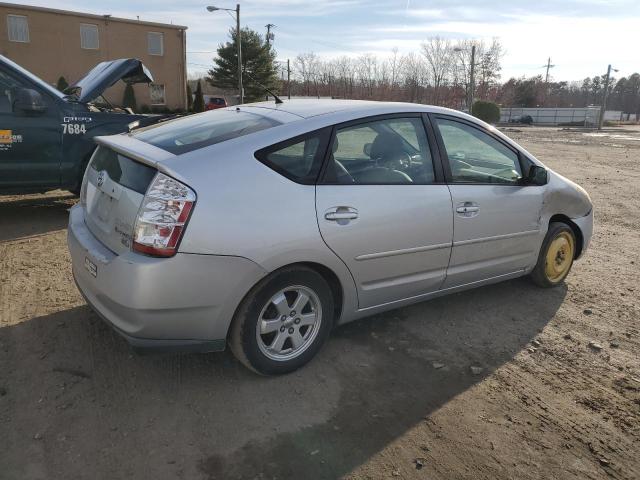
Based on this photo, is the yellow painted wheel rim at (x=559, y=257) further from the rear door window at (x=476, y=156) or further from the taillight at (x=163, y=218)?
the taillight at (x=163, y=218)

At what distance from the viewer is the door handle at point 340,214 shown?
311cm

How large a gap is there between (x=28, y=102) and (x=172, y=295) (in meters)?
4.49

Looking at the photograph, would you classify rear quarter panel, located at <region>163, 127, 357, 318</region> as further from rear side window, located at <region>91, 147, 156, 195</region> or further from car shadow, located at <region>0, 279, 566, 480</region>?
car shadow, located at <region>0, 279, 566, 480</region>

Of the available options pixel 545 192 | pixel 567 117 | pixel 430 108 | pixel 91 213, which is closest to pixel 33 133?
pixel 91 213

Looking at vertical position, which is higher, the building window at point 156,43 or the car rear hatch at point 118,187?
the building window at point 156,43

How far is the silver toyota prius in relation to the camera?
8.99 ft

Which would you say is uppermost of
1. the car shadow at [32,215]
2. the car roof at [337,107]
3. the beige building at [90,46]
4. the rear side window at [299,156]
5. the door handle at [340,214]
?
the beige building at [90,46]

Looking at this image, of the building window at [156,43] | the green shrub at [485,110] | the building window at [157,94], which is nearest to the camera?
the building window at [156,43]

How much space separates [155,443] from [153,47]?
3859 centimetres

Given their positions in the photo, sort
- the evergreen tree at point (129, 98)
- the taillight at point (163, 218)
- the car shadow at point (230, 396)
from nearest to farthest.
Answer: the car shadow at point (230, 396), the taillight at point (163, 218), the evergreen tree at point (129, 98)

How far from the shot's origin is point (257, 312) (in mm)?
2977

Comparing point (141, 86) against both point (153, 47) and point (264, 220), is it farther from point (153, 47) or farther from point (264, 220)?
point (264, 220)

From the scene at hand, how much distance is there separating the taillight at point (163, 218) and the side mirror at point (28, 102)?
419cm

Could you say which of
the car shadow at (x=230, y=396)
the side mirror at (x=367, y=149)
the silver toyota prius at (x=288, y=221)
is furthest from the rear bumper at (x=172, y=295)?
the side mirror at (x=367, y=149)
